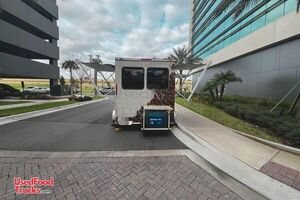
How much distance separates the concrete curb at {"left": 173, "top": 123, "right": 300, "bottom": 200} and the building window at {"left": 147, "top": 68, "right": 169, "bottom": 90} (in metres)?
2.83

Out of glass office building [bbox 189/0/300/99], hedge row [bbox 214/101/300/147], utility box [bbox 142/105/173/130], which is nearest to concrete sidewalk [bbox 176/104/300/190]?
hedge row [bbox 214/101/300/147]

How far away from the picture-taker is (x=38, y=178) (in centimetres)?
351

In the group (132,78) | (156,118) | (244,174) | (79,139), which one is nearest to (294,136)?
(244,174)

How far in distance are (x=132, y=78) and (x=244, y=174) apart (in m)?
5.20

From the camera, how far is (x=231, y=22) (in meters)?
24.1

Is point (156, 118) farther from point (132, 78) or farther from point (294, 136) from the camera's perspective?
point (294, 136)

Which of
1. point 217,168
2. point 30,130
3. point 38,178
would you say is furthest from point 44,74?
point 217,168

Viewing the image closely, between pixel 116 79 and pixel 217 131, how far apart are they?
15.1 feet

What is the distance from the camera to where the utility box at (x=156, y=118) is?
6750 millimetres

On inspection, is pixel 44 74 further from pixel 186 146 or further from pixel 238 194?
pixel 238 194

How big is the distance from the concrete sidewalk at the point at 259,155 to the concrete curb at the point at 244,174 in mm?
194

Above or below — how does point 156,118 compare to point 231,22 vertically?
below

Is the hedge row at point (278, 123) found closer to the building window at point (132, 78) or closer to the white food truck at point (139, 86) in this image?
the white food truck at point (139, 86)

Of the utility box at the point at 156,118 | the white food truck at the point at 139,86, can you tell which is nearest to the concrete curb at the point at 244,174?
the utility box at the point at 156,118
